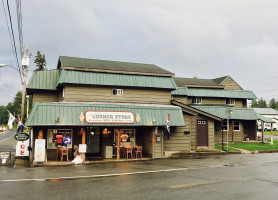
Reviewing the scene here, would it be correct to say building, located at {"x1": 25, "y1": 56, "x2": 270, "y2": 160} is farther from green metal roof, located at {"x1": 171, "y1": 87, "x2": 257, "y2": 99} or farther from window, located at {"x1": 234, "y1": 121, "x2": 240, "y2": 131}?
window, located at {"x1": 234, "y1": 121, "x2": 240, "y2": 131}

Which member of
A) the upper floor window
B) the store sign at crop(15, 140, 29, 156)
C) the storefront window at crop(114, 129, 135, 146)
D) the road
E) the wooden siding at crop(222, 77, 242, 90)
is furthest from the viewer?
the wooden siding at crop(222, 77, 242, 90)

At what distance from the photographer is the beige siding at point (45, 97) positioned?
72.5 ft

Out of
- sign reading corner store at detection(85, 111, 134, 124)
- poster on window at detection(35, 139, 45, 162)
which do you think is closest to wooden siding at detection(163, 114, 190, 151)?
sign reading corner store at detection(85, 111, 134, 124)

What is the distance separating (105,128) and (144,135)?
336 centimetres

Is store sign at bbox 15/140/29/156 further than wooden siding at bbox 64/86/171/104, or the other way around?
wooden siding at bbox 64/86/171/104

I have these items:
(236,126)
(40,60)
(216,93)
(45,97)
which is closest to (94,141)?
(45,97)

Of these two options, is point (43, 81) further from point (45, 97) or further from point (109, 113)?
point (109, 113)

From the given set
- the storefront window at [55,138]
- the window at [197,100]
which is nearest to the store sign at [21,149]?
the storefront window at [55,138]

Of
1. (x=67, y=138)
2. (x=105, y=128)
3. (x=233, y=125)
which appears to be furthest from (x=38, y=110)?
(x=233, y=125)

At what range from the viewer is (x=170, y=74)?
23.8 m

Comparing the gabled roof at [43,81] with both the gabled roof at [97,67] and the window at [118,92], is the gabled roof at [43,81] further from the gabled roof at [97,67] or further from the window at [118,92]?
the window at [118,92]

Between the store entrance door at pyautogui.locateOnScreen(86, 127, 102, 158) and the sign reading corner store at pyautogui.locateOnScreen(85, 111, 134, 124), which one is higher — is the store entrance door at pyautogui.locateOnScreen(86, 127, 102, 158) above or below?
below

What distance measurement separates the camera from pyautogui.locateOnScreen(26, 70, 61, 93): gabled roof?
21.8m

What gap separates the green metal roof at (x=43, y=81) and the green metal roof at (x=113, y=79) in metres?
2.58
